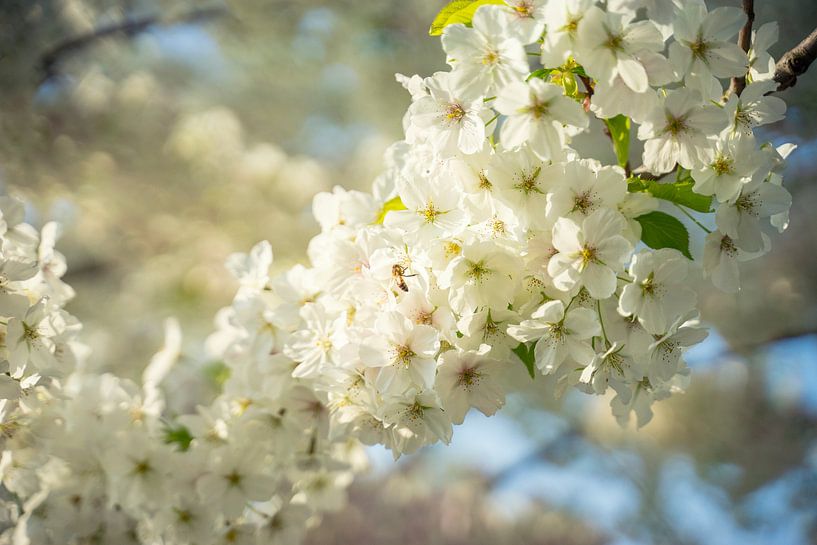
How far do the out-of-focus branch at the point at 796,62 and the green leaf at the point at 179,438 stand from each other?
70 centimetres

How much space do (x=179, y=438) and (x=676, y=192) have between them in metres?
0.60

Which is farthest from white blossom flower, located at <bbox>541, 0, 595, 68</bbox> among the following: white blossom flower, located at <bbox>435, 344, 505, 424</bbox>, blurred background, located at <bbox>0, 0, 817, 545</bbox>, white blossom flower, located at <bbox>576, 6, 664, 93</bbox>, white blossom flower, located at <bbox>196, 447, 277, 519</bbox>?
blurred background, located at <bbox>0, 0, 817, 545</bbox>

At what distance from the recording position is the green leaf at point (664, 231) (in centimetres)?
48

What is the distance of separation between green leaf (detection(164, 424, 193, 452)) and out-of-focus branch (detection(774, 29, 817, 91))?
2.28 feet

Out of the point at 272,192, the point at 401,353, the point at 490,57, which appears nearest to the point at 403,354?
the point at 401,353

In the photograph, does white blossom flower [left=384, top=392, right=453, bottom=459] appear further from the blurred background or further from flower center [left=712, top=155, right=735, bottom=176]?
the blurred background

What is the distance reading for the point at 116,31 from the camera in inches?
65.8

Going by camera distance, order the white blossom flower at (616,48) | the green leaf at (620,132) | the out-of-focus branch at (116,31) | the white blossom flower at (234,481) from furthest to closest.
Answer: the out-of-focus branch at (116,31) → the white blossom flower at (234,481) → the green leaf at (620,132) → the white blossom flower at (616,48)

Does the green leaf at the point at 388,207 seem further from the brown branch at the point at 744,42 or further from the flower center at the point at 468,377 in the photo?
the brown branch at the point at 744,42

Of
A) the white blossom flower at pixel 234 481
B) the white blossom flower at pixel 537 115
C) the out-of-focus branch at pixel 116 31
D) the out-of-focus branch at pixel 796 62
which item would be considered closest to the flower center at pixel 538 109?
the white blossom flower at pixel 537 115

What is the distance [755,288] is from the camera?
5.46ft

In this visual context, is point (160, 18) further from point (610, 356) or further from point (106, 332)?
point (610, 356)

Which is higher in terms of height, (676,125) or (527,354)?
(676,125)

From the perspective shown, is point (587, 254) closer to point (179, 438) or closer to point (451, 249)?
point (451, 249)
